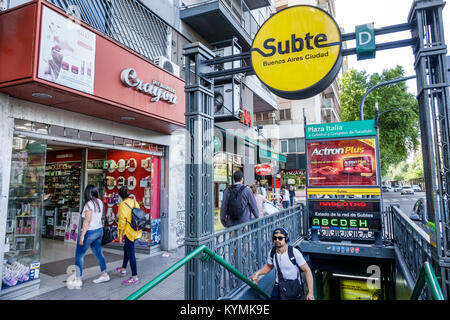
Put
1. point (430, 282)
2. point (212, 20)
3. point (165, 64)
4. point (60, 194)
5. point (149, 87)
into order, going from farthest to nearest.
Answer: point (60, 194) < point (212, 20) < point (165, 64) < point (149, 87) < point (430, 282)

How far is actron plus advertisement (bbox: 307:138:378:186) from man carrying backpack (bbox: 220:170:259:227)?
10.6ft

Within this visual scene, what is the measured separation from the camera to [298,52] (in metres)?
3.68

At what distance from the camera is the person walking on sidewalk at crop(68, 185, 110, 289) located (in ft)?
17.3

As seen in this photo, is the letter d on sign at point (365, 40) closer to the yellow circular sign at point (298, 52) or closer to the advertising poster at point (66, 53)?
the yellow circular sign at point (298, 52)

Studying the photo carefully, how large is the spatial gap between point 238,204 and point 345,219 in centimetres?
375

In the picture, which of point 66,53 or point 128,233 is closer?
point 66,53

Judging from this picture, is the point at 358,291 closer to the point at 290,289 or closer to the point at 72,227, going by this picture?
the point at 290,289

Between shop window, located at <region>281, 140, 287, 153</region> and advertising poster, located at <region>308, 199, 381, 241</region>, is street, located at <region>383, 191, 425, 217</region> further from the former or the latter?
shop window, located at <region>281, 140, 287, 153</region>

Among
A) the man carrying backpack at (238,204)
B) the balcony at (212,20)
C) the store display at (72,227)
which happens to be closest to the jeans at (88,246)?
the man carrying backpack at (238,204)

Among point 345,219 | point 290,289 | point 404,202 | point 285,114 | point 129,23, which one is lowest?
point 404,202

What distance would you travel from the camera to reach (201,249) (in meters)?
3.47

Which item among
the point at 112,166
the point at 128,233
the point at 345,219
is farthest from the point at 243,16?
the point at 128,233

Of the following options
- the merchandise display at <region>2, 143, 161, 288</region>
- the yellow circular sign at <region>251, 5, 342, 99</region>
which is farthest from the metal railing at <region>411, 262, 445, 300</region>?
the merchandise display at <region>2, 143, 161, 288</region>

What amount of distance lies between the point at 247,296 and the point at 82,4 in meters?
6.64
